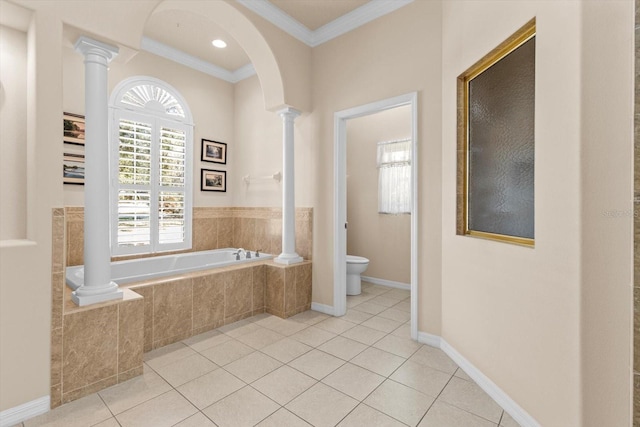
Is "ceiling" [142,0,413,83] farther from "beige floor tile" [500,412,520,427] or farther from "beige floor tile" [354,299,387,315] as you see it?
"beige floor tile" [500,412,520,427]

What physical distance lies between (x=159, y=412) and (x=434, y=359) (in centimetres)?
187

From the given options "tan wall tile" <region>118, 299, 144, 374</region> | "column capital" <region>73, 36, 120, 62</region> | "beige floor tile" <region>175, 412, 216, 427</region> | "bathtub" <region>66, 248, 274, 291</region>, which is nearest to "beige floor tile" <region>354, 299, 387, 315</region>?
"bathtub" <region>66, 248, 274, 291</region>

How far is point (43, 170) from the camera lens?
1659 millimetres

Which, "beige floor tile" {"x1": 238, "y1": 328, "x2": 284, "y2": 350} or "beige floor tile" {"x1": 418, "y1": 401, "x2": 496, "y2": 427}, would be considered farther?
"beige floor tile" {"x1": 238, "y1": 328, "x2": 284, "y2": 350}

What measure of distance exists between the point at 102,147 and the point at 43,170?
36 cm

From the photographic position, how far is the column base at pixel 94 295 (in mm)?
1858

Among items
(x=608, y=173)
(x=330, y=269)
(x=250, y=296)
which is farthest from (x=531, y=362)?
(x=250, y=296)

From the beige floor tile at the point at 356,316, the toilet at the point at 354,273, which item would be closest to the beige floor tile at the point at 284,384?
the beige floor tile at the point at 356,316

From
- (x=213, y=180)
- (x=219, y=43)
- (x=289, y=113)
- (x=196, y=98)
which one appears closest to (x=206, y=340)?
(x=213, y=180)

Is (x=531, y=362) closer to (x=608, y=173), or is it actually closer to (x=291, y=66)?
(x=608, y=173)

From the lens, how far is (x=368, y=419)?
5.30 feet

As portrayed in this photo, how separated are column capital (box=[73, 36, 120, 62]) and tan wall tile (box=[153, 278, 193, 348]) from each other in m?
1.71

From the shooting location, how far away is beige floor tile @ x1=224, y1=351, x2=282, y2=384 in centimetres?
204

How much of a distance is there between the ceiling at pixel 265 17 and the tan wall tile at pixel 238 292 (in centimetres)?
257
